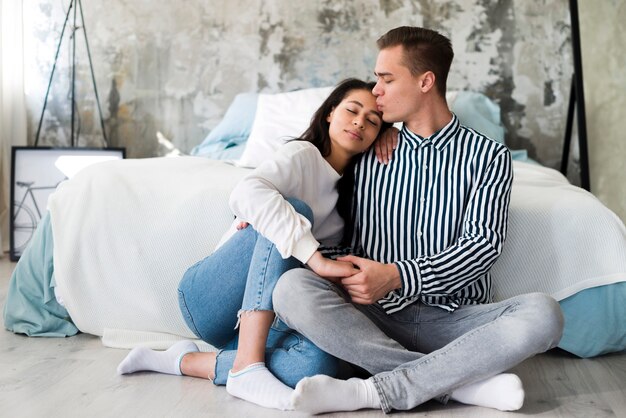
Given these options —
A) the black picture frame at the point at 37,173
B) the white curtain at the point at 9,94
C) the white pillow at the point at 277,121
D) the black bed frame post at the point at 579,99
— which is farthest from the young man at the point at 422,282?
the white curtain at the point at 9,94

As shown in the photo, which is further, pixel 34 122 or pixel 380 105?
pixel 34 122

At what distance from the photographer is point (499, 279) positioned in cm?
222

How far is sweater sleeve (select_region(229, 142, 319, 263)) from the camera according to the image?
170 centimetres

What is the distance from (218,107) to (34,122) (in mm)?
1088

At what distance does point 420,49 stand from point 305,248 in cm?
63

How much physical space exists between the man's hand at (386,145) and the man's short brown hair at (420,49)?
0.17 meters

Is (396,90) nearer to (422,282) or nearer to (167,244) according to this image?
(422,282)

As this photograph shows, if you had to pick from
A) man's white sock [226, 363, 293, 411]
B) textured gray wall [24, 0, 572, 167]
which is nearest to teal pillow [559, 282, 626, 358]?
man's white sock [226, 363, 293, 411]

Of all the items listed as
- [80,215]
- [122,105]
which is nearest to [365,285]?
[80,215]

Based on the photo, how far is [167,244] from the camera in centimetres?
229

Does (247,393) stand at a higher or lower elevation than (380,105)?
lower

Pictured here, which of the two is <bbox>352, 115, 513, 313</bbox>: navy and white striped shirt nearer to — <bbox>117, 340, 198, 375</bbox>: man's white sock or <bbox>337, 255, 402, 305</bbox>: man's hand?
<bbox>337, 255, 402, 305</bbox>: man's hand

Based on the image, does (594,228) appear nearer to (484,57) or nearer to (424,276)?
(424,276)

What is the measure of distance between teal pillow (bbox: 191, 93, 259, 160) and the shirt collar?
5.66 ft
